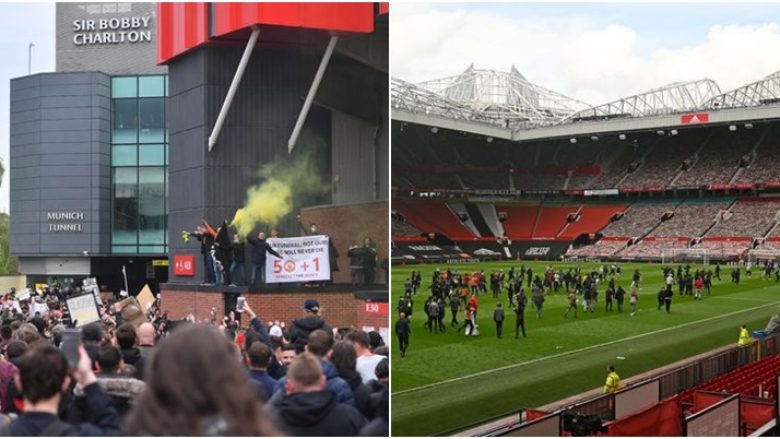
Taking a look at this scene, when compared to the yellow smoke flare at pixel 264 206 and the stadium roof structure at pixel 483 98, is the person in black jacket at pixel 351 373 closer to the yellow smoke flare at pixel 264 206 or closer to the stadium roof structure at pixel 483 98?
the yellow smoke flare at pixel 264 206

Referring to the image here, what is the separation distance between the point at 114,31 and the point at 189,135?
14.0m

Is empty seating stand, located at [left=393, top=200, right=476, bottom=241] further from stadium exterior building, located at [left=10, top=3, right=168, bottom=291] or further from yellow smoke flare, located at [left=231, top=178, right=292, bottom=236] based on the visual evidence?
yellow smoke flare, located at [left=231, top=178, right=292, bottom=236]

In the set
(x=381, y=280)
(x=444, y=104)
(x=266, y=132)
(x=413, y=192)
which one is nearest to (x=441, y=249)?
(x=413, y=192)

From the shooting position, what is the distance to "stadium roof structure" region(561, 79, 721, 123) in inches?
1650

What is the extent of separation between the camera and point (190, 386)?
6.03 feet

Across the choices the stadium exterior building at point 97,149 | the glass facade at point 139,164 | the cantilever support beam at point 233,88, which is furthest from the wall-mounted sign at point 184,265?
the glass facade at point 139,164

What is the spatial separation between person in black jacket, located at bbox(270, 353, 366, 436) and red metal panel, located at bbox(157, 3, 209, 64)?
10.1 meters

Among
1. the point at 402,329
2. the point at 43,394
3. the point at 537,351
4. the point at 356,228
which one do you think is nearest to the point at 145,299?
the point at 402,329

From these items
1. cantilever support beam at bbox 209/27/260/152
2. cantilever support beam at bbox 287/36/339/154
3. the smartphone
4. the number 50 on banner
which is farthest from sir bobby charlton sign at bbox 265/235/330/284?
the smartphone

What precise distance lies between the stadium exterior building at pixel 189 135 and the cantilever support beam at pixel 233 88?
40 mm

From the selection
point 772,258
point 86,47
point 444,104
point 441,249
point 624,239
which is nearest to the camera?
point 444,104

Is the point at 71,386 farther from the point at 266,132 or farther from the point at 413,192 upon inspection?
the point at 413,192

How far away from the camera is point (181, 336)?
185 centimetres

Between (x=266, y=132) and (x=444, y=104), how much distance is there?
33.8ft
